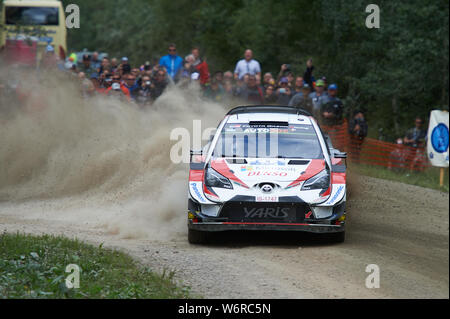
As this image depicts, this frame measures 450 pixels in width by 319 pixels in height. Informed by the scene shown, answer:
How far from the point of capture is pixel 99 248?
9.42m

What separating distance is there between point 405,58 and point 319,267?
15241 mm

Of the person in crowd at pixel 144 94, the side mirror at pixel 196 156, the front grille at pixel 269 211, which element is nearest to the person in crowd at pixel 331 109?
the person in crowd at pixel 144 94

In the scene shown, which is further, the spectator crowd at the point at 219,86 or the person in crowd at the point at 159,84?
the person in crowd at the point at 159,84

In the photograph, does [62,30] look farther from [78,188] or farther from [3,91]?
[78,188]

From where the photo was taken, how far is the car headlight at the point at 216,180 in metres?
9.95

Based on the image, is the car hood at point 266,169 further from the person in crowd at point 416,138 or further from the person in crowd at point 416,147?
the person in crowd at point 416,138

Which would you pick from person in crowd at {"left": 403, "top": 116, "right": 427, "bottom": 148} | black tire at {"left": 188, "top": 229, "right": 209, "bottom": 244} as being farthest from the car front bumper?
person in crowd at {"left": 403, "top": 116, "right": 427, "bottom": 148}

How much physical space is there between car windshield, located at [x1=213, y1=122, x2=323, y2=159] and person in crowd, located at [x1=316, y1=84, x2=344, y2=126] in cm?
771

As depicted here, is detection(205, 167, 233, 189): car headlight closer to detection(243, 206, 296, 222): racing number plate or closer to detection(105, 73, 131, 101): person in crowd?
detection(243, 206, 296, 222): racing number plate

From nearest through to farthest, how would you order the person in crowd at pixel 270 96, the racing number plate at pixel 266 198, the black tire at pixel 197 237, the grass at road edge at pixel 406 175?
the racing number plate at pixel 266 198 → the black tire at pixel 197 237 → the grass at road edge at pixel 406 175 → the person in crowd at pixel 270 96

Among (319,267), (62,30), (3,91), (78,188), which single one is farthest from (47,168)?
(62,30)

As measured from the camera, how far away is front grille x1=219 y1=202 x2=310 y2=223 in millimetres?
9758

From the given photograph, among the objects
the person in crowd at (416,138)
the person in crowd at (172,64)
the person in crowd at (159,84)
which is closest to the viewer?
the person in crowd at (416,138)

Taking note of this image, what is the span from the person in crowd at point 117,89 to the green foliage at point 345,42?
8.11m
